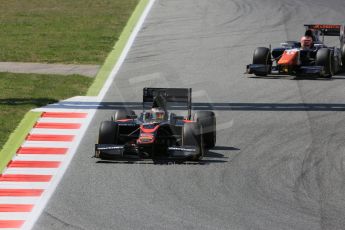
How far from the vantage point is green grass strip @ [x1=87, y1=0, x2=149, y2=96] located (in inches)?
1158

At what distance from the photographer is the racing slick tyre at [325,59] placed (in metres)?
29.7

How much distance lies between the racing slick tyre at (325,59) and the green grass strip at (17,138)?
8.94 metres

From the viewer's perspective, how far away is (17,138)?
75.9ft

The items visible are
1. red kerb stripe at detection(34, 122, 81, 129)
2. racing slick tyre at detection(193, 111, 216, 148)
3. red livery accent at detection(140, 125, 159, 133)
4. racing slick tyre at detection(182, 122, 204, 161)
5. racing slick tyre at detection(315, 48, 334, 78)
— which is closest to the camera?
racing slick tyre at detection(182, 122, 204, 161)

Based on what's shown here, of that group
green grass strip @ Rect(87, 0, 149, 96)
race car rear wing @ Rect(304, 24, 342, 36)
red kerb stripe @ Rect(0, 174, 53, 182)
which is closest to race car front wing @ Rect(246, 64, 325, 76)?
race car rear wing @ Rect(304, 24, 342, 36)

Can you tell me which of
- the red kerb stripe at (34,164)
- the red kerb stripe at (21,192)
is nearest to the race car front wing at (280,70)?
the red kerb stripe at (34,164)

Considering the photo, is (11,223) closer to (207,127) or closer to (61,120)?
(207,127)

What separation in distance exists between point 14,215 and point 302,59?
15.2m

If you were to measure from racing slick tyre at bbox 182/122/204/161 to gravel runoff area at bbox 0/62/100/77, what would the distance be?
10821 millimetres

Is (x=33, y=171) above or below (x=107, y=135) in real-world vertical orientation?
below

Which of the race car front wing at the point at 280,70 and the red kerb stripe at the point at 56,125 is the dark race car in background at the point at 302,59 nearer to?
the race car front wing at the point at 280,70

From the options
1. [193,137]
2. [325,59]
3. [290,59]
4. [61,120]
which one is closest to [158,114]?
[193,137]

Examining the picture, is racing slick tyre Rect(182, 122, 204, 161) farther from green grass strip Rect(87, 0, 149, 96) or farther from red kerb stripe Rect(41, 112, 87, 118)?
green grass strip Rect(87, 0, 149, 96)

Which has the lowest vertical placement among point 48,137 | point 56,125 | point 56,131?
point 48,137
